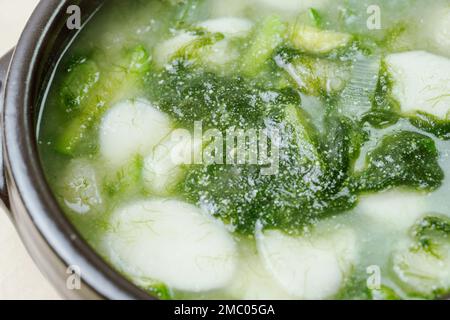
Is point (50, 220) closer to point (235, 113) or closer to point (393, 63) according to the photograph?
point (235, 113)

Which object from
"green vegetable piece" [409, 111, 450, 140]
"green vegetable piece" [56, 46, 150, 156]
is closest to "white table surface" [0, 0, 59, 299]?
"green vegetable piece" [56, 46, 150, 156]

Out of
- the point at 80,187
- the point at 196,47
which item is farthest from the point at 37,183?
the point at 196,47

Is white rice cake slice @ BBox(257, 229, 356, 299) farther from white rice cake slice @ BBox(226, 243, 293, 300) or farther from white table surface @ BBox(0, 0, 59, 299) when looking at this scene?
white table surface @ BBox(0, 0, 59, 299)

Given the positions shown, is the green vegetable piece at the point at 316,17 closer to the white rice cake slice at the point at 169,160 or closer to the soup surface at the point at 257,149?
the soup surface at the point at 257,149

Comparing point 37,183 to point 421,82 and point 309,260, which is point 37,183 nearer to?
point 309,260
